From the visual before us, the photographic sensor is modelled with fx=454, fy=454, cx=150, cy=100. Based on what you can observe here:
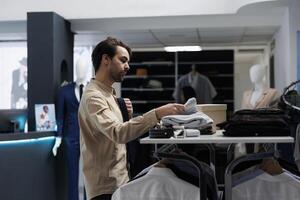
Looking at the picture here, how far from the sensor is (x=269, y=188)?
1934mm

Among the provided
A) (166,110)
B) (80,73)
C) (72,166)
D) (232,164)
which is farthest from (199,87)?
(232,164)

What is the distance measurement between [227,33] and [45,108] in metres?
3.37

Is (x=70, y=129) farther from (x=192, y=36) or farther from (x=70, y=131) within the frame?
(x=192, y=36)

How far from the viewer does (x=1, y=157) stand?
4.46 meters

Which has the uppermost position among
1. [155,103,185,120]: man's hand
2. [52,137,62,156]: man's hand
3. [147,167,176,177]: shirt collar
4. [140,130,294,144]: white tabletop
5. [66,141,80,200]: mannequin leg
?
[155,103,185,120]: man's hand

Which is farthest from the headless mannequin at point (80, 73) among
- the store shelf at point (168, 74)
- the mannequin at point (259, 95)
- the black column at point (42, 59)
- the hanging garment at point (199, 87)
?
the store shelf at point (168, 74)

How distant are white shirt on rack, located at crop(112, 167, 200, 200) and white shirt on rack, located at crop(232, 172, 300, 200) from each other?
214 millimetres

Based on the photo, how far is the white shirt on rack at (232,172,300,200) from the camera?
191 cm

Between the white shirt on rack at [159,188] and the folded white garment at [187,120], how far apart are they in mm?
Answer: 288

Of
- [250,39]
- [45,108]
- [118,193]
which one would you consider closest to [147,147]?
[45,108]

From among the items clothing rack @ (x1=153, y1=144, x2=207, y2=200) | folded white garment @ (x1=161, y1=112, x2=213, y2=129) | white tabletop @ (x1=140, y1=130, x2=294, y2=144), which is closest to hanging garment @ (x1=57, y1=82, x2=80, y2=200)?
folded white garment @ (x1=161, y1=112, x2=213, y2=129)

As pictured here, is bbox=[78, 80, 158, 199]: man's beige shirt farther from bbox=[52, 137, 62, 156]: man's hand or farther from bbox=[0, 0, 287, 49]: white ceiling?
bbox=[0, 0, 287, 49]: white ceiling

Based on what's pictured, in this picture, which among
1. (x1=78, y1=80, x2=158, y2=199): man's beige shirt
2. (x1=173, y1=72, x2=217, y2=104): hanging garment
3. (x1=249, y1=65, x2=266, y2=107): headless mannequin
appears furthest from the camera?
(x1=173, y1=72, x2=217, y2=104): hanging garment

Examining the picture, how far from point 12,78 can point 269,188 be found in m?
8.84
